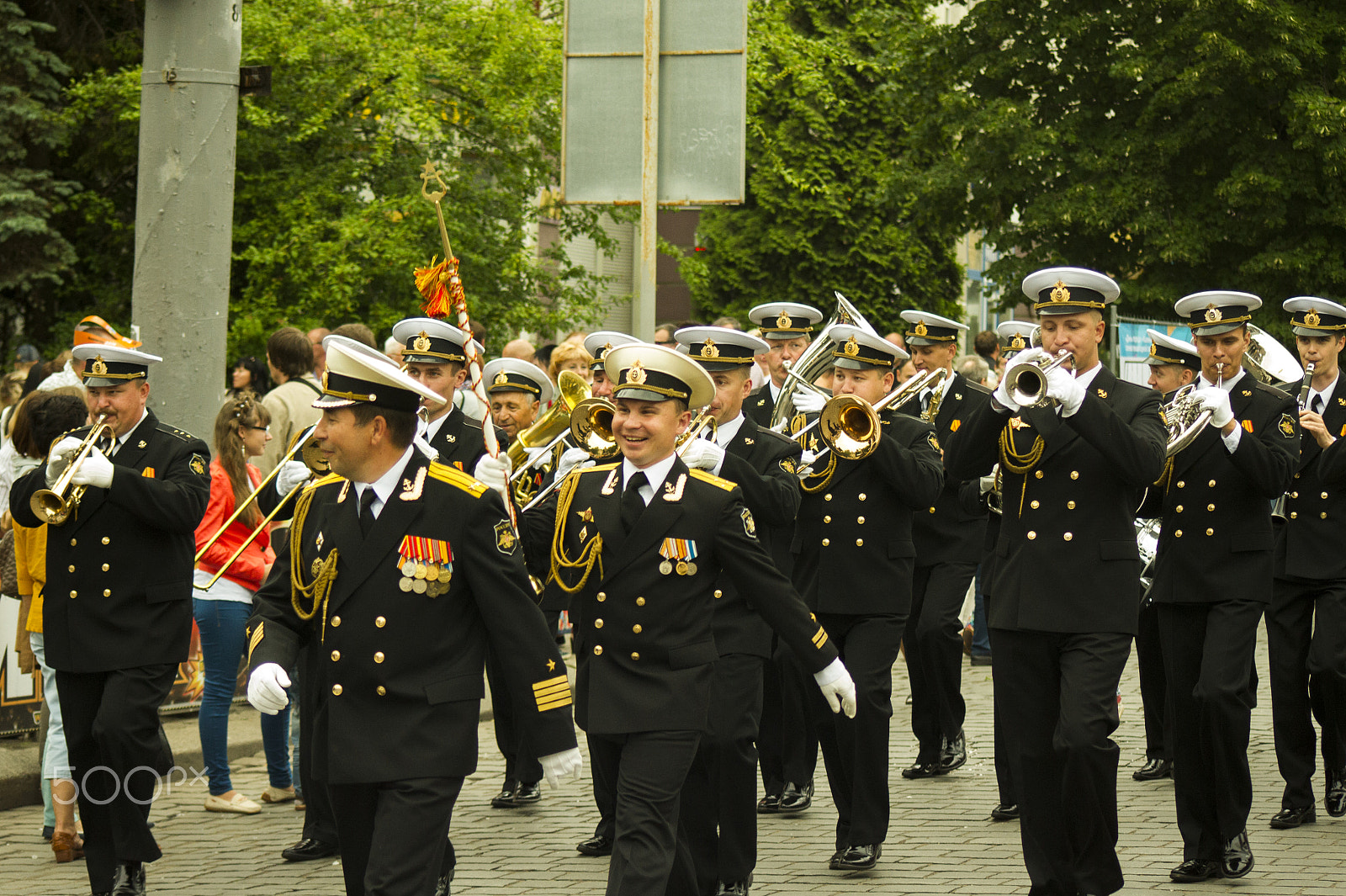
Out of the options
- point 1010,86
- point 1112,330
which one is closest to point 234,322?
point 1112,330

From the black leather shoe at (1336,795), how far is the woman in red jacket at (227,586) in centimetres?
509

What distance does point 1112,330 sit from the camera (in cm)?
1781

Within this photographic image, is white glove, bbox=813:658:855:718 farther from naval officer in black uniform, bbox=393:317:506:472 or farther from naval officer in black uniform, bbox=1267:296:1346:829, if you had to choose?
naval officer in black uniform, bbox=1267:296:1346:829

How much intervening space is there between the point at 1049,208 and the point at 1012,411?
56.5 ft

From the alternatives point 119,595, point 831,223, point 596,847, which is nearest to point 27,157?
point 119,595

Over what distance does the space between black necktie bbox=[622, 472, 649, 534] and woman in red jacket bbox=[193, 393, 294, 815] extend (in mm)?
3262

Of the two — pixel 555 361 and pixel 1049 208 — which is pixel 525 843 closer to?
pixel 555 361

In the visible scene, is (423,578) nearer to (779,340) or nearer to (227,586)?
(227,586)

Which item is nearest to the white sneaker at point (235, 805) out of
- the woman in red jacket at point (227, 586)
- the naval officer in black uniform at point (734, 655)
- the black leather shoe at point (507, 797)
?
the woman in red jacket at point (227, 586)

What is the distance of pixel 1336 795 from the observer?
8.52 meters

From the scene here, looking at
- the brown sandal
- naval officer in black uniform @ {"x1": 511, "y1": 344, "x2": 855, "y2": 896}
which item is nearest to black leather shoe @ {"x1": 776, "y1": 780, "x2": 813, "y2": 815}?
A: naval officer in black uniform @ {"x1": 511, "y1": 344, "x2": 855, "y2": 896}

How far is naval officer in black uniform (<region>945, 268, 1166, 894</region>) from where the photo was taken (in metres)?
6.39

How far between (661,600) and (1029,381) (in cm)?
156

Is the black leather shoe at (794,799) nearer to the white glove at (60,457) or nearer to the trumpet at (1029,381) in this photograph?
the trumpet at (1029,381)
